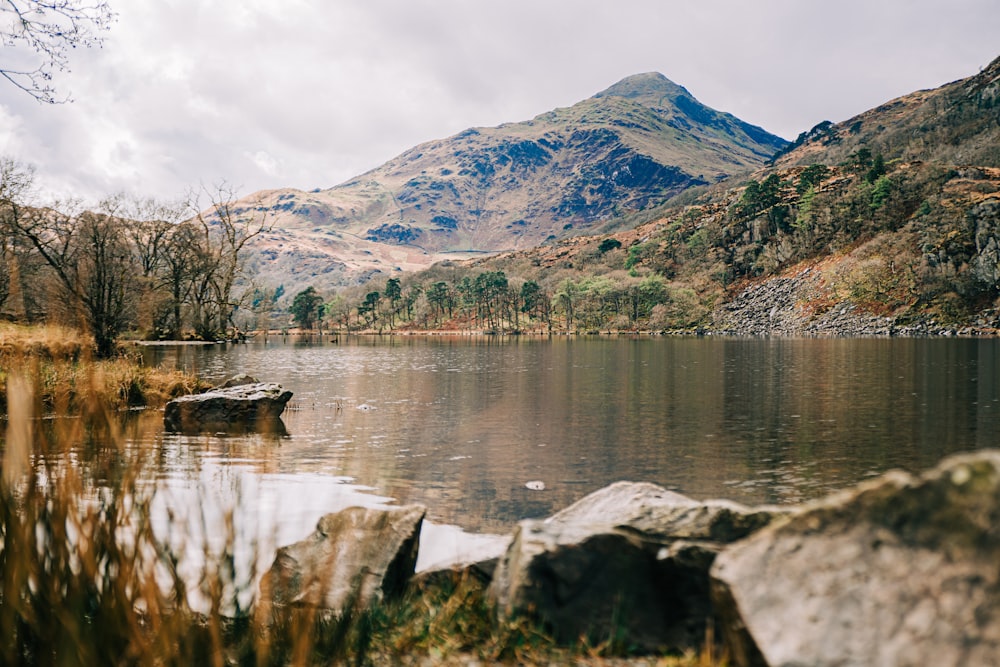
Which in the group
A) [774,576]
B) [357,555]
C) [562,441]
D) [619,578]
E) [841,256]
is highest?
[841,256]

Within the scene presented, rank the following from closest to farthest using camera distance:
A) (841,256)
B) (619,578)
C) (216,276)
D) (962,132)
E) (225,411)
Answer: (619,578) < (225,411) < (216,276) < (841,256) < (962,132)

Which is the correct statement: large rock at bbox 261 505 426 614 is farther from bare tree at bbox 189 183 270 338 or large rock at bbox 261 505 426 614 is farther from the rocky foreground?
bare tree at bbox 189 183 270 338

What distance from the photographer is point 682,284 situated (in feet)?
553

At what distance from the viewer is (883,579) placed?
2973mm

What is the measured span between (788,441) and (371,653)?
1487 centimetres

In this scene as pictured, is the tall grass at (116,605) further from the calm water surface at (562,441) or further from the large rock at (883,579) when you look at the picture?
the large rock at (883,579)

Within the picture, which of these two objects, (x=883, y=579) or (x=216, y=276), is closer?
(x=883, y=579)

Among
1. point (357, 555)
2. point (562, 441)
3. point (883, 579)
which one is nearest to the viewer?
point (883, 579)

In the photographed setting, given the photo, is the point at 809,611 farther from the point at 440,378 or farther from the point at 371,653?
the point at 440,378

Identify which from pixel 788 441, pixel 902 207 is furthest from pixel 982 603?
pixel 902 207

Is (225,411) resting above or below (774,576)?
below

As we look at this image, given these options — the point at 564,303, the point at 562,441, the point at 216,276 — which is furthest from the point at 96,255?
the point at 564,303

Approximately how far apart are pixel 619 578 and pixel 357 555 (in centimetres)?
246

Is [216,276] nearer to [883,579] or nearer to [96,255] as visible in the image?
[96,255]
